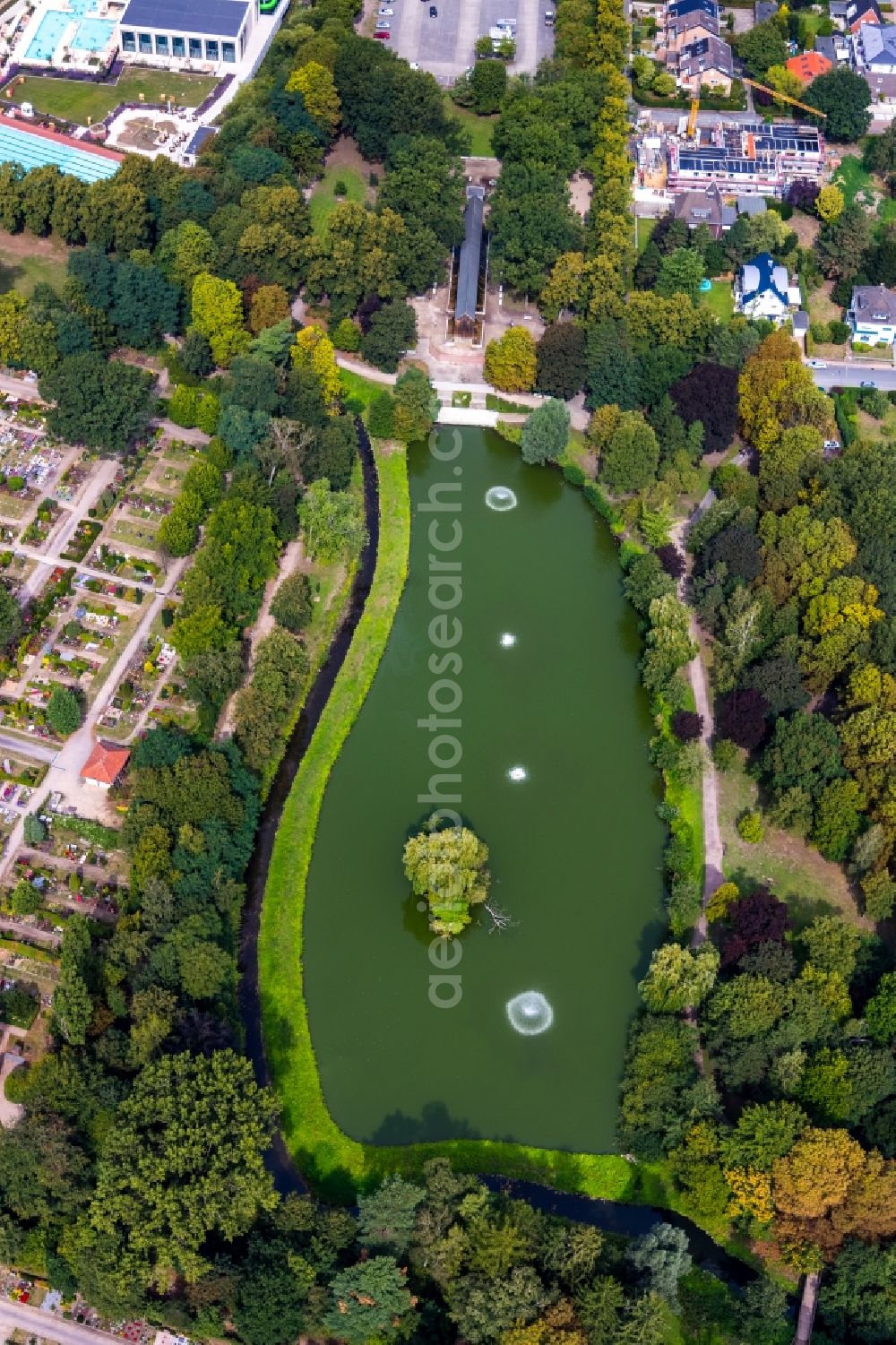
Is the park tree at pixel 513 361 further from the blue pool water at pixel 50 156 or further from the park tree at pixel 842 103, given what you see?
the park tree at pixel 842 103

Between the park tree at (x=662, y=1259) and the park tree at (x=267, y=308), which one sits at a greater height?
the park tree at (x=267, y=308)

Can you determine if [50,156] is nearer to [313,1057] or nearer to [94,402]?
[94,402]

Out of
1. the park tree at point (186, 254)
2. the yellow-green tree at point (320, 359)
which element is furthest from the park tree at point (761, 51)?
the yellow-green tree at point (320, 359)

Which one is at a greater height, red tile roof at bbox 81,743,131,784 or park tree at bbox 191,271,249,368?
park tree at bbox 191,271,249,368

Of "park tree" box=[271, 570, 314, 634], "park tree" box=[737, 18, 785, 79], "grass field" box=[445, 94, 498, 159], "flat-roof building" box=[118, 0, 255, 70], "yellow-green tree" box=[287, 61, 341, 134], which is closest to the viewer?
"park tree" box=[271, 570, 314, 634]

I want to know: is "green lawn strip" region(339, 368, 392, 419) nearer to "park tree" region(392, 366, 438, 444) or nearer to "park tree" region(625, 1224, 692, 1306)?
"park tree" region(392, 366, 438, 444)

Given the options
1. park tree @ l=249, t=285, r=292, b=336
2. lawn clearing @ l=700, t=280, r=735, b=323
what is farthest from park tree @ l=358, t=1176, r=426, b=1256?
lawn clearing @ l=700, t=280, r=735, b=323
